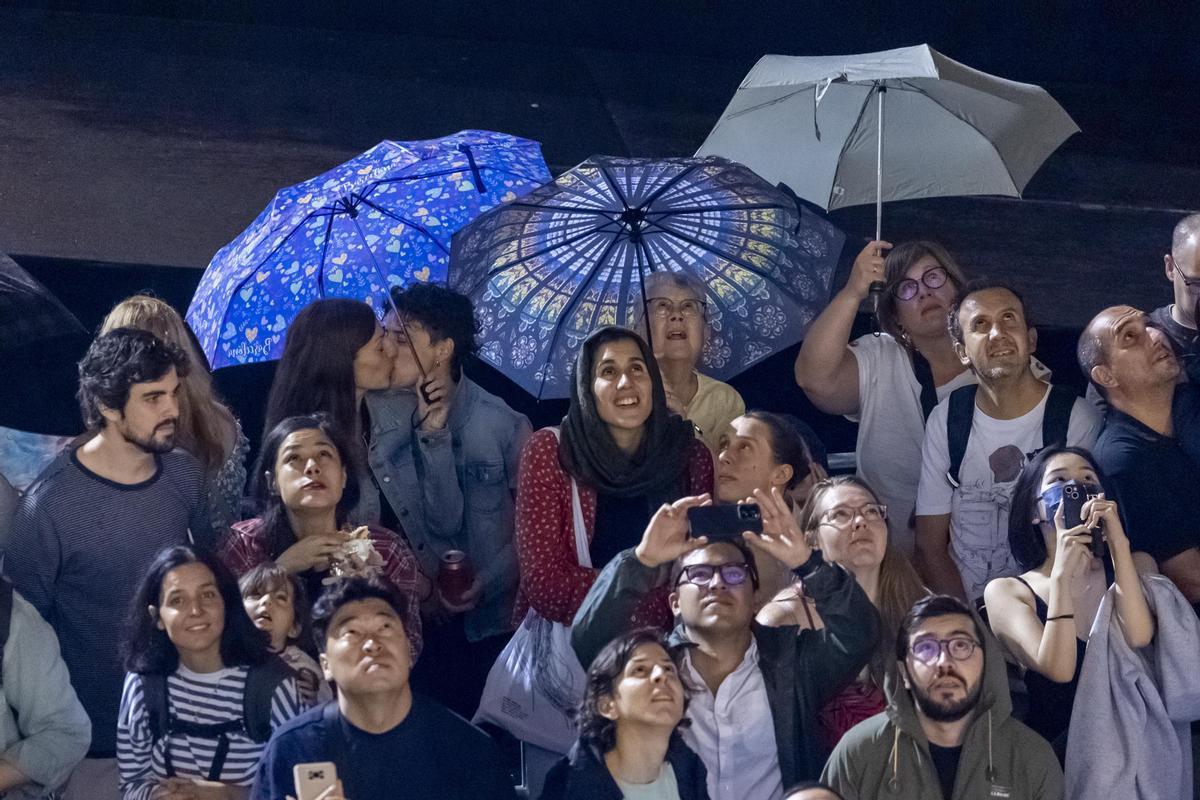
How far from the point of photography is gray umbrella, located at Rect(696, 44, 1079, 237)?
574cm

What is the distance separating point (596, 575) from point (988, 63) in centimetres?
470

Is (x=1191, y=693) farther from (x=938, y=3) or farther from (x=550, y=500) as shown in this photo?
(x=938, y=3)

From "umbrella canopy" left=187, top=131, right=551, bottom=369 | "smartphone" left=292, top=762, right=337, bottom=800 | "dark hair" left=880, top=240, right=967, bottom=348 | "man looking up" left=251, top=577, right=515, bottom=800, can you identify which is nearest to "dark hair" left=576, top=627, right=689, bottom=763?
"man looking up" left=251, top=577, right=515, bottom=800

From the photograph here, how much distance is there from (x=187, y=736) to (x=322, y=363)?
123 centimetres

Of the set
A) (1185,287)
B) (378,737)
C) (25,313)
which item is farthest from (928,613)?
(25,313)

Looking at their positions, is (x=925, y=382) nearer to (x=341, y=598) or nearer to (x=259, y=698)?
(x=341, y=598)

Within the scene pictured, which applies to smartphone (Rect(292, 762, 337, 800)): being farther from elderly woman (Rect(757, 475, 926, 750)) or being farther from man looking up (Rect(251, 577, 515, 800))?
elderly woman (Rect(757, 475, 926, 750))

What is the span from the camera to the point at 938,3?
8789 millimetres

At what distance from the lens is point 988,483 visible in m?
5.09

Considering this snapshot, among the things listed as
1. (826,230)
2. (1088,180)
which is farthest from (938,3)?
(826,230)

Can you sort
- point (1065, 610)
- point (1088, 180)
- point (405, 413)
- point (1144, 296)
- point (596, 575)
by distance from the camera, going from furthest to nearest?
point (1088, 180) < point (1144, 296) < point (405, 413) < point (596, 575) < point (1065, 610)

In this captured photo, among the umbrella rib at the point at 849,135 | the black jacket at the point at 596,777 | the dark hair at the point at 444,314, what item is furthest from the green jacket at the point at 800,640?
the umbrella rib at the point at 849,135

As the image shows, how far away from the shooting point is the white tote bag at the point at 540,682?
16.0 feet

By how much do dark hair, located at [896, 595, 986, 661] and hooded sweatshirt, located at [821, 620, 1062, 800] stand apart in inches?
2.8
